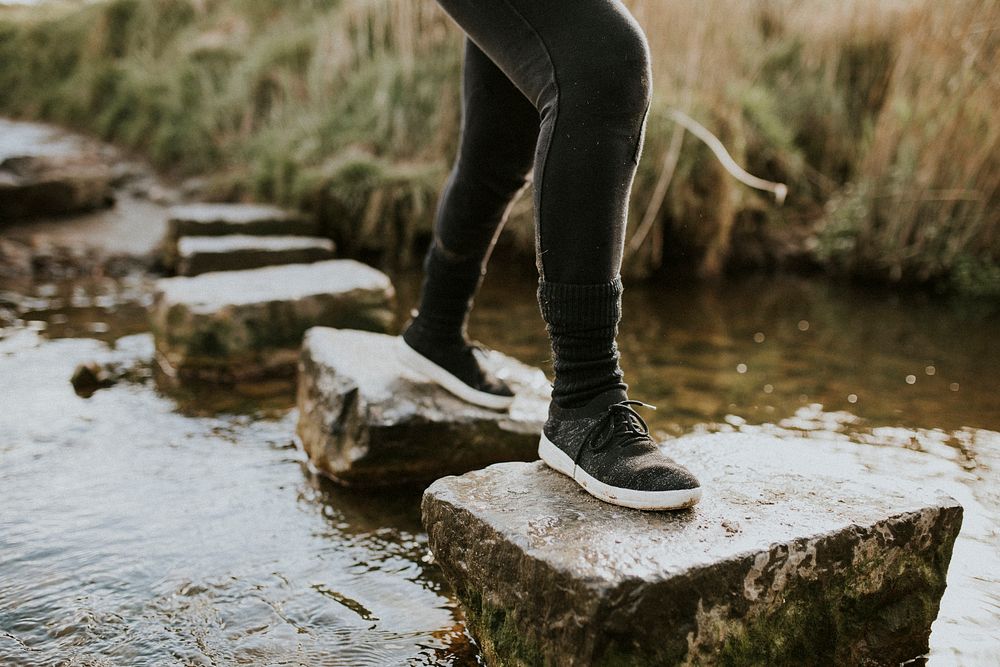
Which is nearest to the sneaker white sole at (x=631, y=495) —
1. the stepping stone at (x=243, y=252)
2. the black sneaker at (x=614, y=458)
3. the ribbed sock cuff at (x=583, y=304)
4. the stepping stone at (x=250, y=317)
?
the black sneaker at (x=614, y=458)

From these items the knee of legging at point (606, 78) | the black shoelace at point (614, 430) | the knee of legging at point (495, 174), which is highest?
the knee of legging at point (606, 78)

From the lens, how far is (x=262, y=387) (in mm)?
2416

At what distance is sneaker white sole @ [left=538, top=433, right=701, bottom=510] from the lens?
3.58 feet

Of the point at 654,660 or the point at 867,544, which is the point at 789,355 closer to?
the point at 867,544

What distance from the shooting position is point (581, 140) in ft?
3.64

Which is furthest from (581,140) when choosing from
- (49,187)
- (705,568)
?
(49,187)

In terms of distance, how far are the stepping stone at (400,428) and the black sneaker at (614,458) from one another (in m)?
0.47

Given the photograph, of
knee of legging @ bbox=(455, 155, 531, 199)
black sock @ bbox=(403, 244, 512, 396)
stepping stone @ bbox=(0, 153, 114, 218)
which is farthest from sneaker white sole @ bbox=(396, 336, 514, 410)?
stepping stone @ bbox=(0, 153, 114, 218)

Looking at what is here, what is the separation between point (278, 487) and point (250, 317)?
912 mm

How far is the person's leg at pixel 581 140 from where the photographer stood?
1.11 meters

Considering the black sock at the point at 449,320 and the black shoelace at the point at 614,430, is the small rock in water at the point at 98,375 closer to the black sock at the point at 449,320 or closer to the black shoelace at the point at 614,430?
the black sock at the point at 449,320

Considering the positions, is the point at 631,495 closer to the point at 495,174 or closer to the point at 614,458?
the point at 614,458

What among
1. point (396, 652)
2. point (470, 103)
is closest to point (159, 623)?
point (396, 652)

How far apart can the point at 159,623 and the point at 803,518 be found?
945 millimetres
